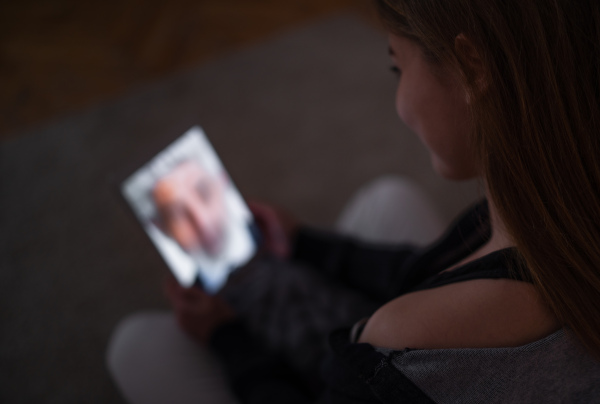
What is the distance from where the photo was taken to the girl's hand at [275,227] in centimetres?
93

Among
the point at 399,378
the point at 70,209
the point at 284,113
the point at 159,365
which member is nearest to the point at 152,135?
the point at 70,209

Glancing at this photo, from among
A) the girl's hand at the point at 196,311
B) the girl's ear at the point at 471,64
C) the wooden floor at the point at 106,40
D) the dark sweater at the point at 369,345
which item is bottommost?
the dark sweater at the point at 369,345

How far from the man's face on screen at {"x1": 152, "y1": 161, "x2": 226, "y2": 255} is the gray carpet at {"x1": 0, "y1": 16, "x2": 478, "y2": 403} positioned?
432 millimetres

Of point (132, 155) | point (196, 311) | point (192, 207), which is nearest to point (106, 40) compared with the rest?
point (132, 155)

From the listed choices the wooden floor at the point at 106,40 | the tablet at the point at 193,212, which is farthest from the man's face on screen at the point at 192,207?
the wooden floor at the point at 106,40

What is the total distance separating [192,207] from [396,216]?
409 millimetres

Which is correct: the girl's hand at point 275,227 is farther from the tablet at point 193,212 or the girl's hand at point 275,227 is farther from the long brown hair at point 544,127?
the long brown hair at point 544,127

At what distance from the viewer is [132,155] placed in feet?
3.87

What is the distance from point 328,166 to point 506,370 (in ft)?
3.56

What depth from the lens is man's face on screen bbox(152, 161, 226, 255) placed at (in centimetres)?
77

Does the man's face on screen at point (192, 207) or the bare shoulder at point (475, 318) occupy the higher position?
the man's face on screen at point (192, 207)

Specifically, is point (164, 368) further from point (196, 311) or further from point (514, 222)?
point (514, 222)

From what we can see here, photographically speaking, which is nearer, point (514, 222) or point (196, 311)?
point (514, 222)

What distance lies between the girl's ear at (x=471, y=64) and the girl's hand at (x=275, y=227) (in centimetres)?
57
